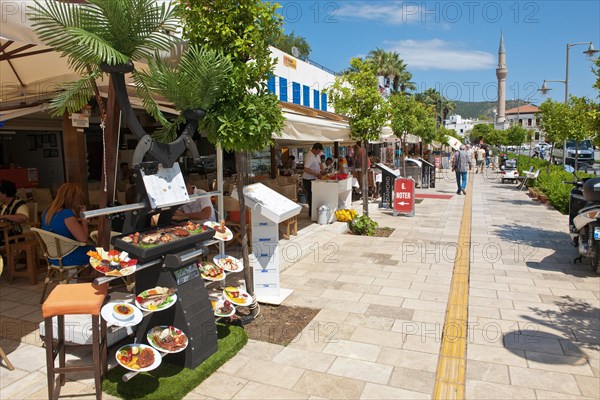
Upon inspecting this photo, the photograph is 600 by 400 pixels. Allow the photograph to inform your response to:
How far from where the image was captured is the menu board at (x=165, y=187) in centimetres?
326

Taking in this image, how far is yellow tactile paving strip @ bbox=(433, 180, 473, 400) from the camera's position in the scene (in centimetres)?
327

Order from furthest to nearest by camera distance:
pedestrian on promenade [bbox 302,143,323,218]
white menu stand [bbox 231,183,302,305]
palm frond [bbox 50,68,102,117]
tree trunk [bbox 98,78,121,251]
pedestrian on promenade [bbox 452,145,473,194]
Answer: pedestrian on promenade [bbox 452,145,473,194] → pedestrian on promenade [bbox 302,143,323,218] → white menu stand [bbox 231,183,302,305] → tree trunk [bbox 98,78,121,251] → palm frond [bbox 50,68,102,117]

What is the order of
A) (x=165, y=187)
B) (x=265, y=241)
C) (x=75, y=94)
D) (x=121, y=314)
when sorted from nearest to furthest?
(x=121, y=314) → (x=165, y=187) → (x=75, y=94) → (x=265, y=241)

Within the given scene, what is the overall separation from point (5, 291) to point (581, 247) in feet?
25.4

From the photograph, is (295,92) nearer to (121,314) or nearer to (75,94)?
(75,94)

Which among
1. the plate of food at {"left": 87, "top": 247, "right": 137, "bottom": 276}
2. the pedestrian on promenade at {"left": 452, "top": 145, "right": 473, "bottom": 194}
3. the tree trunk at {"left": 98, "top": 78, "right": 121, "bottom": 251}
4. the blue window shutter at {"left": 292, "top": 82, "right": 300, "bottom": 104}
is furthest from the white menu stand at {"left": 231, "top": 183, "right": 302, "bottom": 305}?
the blue window shutter at {"left": 292, "top": 82, "right": 300, "bottom": 104}

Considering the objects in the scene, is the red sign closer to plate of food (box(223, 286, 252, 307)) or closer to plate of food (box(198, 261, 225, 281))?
plate of food (box(223, 286, 252, 307))

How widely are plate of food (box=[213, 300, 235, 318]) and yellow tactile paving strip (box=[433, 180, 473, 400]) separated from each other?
191 cm

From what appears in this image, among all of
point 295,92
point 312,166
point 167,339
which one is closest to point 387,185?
point 312,166

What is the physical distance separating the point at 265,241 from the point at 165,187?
5.86 feet

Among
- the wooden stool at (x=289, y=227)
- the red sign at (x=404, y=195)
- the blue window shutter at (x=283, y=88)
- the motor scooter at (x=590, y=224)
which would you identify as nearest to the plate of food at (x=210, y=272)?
the wooden stool at (x=289, y=227)

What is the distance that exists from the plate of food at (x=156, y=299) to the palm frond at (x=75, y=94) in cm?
168

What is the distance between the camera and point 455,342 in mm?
4039

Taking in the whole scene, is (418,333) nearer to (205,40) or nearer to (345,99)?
(205,40)
